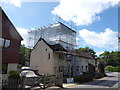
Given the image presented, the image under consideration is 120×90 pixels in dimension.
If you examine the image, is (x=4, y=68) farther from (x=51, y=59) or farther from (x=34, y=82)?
(x=51, y=59)

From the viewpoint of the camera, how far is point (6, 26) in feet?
53.5

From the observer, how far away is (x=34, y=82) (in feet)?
41.5

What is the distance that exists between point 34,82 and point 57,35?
14368 mm

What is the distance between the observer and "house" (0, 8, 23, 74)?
50.3ft

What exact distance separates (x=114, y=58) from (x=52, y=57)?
56223mm

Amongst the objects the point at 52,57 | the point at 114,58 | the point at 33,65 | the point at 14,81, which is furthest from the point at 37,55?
the point at 114,58

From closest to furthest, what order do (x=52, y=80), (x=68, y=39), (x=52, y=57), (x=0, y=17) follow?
(x=52, y=80) → (x=0, y=17) → (x=52, y=57) → (x=68, y=39)

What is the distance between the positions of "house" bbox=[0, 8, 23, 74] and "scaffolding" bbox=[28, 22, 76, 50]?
9548 millimetres

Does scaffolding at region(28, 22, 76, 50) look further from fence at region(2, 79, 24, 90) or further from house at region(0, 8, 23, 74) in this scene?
fence at region(2, 79, 24, 90)

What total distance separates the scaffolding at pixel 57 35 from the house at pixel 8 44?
9.55 metres

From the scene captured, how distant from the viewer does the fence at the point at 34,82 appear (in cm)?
1038

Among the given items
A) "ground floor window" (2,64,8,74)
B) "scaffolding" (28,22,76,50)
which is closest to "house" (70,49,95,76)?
"scaffolding" (28,22,76,50)

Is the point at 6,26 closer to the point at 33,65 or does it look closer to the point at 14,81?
the point at 14,81

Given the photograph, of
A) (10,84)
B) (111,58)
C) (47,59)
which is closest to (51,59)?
(47,59)
